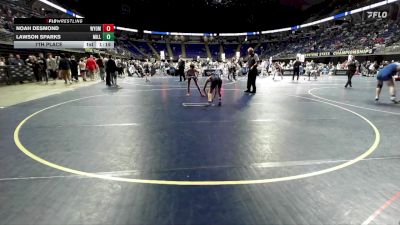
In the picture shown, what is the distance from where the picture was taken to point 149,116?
7484mm

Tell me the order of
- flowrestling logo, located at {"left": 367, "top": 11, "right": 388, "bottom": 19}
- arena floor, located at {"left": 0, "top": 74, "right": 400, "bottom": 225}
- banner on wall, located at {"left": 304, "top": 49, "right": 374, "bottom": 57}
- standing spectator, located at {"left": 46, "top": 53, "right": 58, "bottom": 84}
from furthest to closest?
flowrestling logo, located at {"left": 367, "top": 11, "right": 388, "bottom": 19} < banner on wall, located at {"left": 304, "top": 49, "right": 374, "bottom": 57} < standing spectator, located at {"left": 46, "top": 53, "right": 58, "bottom": 84} < arena floor, located at {"left": 0, "top": 74, "right": 400, "bottom": 225}

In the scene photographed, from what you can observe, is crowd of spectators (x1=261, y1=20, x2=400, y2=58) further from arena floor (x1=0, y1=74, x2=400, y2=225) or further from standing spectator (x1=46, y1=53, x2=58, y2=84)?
standing spectator (x1=46, y1=53, x2=58, y2=84)

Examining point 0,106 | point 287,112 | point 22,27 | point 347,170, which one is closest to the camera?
point 347,170

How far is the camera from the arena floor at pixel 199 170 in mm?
2633

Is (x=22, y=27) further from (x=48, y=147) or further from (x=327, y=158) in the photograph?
(x=327, y=158)

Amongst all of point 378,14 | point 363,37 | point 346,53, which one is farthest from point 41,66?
point 378,14

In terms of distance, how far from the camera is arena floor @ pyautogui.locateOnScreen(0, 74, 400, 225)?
263cm

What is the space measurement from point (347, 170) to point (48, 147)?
16.2 ft

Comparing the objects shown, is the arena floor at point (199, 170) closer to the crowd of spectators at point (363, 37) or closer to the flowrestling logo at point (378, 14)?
the crowd of spectators at point (363, 37)

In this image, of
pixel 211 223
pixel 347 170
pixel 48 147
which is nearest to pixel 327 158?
pixel 347 170

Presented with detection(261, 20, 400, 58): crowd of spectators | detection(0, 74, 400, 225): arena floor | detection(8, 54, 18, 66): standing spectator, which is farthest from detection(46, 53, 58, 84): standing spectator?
detection(261, 20, 400, 58): crowd of spectators

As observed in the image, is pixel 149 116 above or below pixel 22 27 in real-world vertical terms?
below

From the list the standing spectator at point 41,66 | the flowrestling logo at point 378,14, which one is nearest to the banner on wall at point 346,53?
the flowrestling logo at point 378,14

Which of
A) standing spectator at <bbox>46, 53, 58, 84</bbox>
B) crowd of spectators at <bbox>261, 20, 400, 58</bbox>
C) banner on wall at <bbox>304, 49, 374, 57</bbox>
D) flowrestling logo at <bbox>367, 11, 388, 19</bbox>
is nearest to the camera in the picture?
standing spectator at <bbox>46, 53, 58, 84</bbox>
